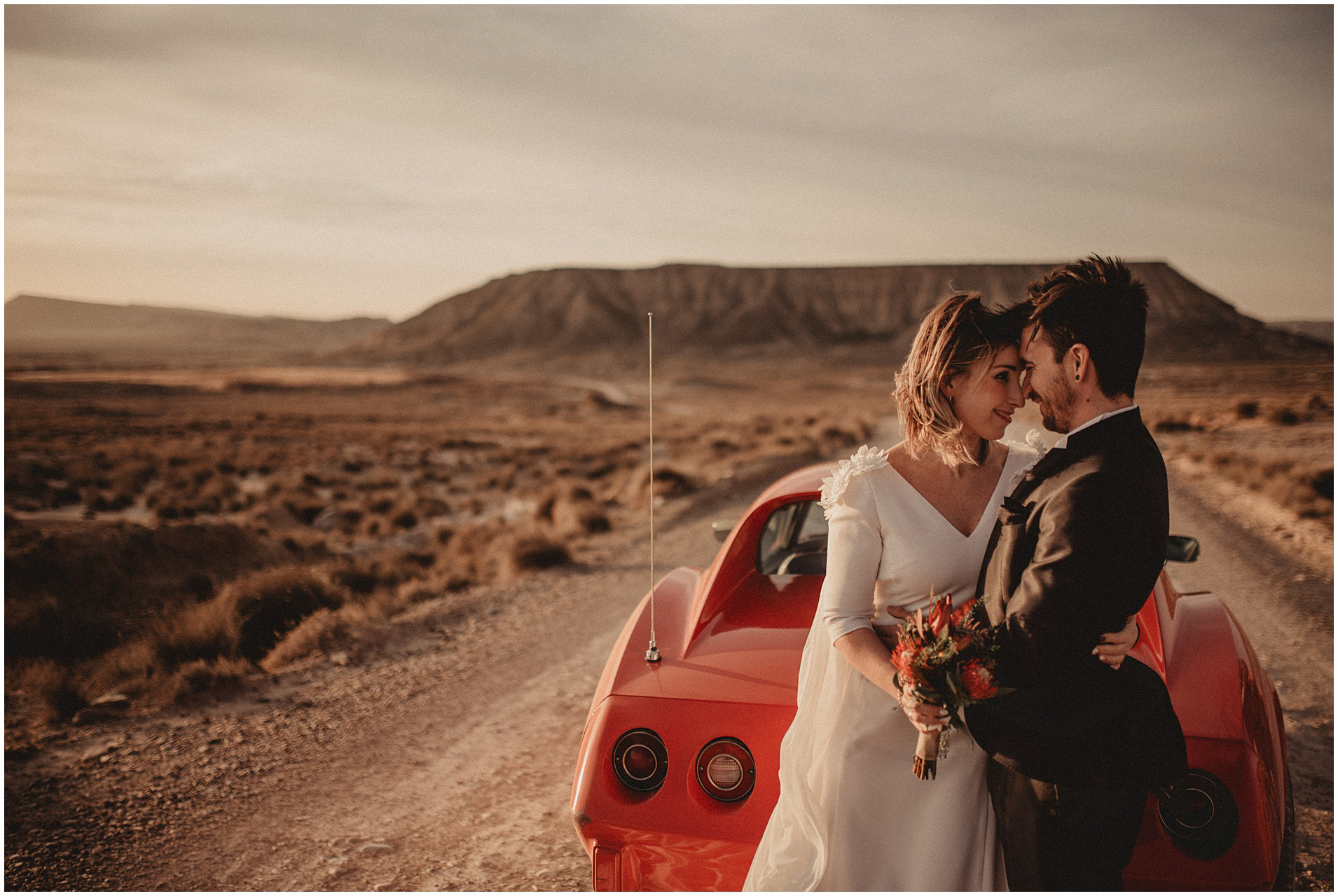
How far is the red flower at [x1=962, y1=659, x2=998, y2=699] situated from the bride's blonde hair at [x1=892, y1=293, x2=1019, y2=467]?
493 mm

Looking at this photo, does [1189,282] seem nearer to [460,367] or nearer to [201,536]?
[460,367]

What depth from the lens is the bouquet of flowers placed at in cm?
155

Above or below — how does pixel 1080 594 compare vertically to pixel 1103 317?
below

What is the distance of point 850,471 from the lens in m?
1.89

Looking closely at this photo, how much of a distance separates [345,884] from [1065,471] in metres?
3.22

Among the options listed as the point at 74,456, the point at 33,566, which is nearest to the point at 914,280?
the point at 74,456

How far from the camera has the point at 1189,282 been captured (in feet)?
427

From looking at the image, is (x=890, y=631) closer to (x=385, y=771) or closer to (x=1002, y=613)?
(x=1002, y=613)

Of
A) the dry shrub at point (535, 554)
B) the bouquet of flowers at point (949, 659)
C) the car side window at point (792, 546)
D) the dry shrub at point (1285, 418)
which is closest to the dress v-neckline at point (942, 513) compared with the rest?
the bouquet of flowers at point (949, 659)

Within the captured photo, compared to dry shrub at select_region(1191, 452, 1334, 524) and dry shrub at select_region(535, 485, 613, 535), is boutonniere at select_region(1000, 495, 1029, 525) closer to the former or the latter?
dry shrub at select_region(535, 485, 613, 535)

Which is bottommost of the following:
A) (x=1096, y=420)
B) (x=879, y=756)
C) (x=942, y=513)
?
(x=879, y=756)

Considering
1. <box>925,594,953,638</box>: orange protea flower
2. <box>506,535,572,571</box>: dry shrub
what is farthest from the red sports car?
<box>506,535,572,571</box>: dry shrub

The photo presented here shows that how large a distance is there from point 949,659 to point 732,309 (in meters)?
136

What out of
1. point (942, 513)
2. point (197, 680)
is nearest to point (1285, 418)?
point (942, 513)
